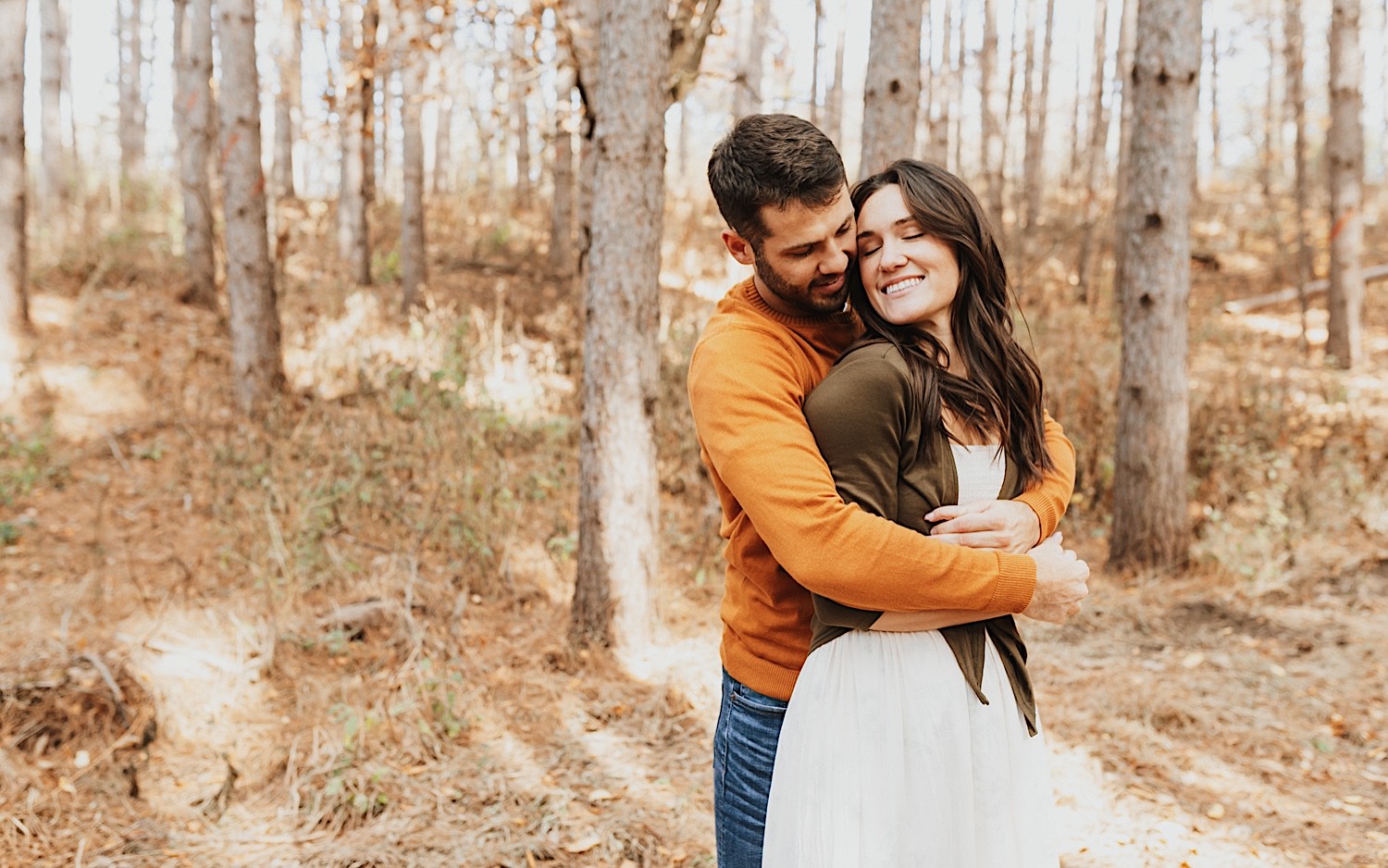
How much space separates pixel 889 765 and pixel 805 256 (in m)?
0.90

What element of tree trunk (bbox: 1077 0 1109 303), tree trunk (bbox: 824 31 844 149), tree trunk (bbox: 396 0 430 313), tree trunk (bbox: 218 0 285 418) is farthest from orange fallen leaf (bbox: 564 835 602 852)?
tree trunk (bbox: 824 31 844 149)

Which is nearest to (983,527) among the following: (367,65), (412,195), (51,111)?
(367,65)

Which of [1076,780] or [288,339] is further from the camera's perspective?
[288,339]

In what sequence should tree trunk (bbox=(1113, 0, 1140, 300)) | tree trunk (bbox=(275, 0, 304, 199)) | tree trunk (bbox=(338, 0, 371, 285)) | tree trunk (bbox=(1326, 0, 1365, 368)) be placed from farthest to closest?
tree trunk (bbox=(275, 0, 304, 199)), tree trunk (bbox=(1113, 0, 1140, 300)), tree trunk (bbox=(1326, 0, 1365, 368)), tree trunk (bbox=(338, 0, 371, 285))

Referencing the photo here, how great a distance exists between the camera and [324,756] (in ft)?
12.8

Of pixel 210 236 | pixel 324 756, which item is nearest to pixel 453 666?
pixel 324 756

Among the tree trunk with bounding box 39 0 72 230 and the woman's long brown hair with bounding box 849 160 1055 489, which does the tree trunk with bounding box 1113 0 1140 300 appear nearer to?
the woman's long brown hair with bounding box 849 160 1055 489

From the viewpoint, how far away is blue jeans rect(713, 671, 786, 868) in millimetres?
1826

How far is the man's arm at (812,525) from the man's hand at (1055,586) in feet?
0.13

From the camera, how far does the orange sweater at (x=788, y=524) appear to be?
5.06 feet

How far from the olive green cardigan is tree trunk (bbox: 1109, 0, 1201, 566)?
16.2ft

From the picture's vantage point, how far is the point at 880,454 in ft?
5.37

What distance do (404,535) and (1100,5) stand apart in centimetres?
2010

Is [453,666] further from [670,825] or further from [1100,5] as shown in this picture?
[1100,5]
